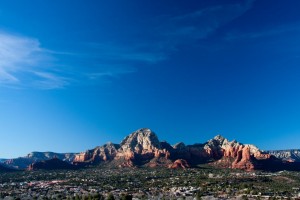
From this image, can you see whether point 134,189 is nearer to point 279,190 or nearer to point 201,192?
point 201,192

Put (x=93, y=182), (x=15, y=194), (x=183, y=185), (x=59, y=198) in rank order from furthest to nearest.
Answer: (x=93, y=182), (x=183, y=185), (x=15, y=194), (x=59, y=198)

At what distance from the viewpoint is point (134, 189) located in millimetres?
166000

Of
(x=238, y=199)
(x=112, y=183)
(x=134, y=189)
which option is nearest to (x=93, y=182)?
(x=112, y=183)

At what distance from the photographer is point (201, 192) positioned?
5876 inches

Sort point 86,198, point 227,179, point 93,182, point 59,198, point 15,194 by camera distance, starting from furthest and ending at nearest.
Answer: point 93,182 < point 227,179 < point 15,194 < point 59,198 < point 86,198

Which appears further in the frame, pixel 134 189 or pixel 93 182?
pixel 93 182

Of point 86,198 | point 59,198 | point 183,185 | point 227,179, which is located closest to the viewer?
point 86,198

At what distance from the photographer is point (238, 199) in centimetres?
12925

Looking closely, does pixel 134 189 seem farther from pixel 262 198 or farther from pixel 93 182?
pixel 262 198

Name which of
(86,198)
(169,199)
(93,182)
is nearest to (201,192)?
(169,199)

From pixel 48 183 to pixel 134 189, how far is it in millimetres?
55034

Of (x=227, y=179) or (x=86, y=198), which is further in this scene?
(x=227, y=179)

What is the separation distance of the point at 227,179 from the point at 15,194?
99.7m

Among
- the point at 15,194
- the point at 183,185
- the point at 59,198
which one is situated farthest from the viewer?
the point at 183,185
